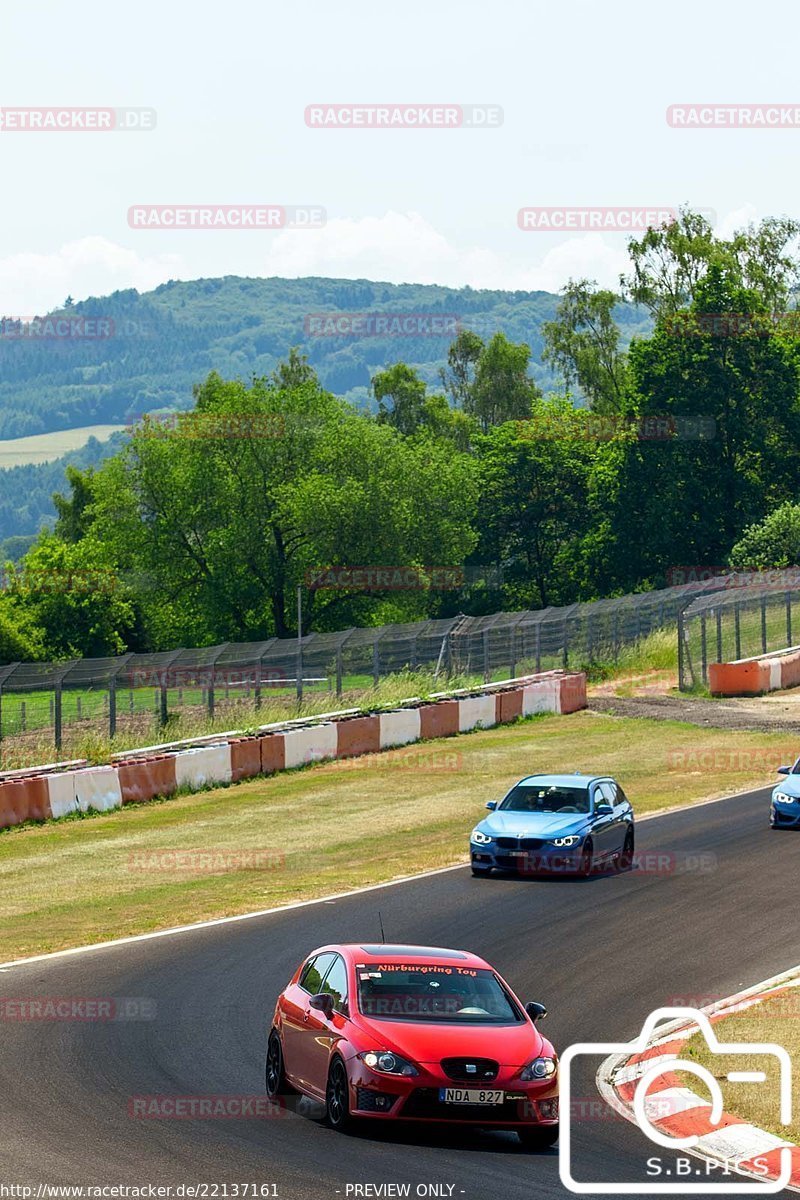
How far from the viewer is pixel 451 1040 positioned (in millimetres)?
11859

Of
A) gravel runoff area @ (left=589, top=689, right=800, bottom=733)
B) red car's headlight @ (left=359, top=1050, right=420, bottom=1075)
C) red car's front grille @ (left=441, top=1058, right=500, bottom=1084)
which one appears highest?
red car's headlight @ (left=359, top=1050, right=420, bottom=1075)

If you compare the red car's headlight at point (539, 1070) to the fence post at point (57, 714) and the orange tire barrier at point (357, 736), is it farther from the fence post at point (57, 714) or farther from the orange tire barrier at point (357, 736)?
the orange tire barrier at point (357, 736)

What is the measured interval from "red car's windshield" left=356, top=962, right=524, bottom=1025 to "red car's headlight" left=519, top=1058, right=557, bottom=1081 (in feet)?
1.98

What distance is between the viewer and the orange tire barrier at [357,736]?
3894 cm

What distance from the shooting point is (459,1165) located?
11.0 m

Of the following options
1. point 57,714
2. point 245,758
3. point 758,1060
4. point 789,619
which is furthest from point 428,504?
point 758,1060

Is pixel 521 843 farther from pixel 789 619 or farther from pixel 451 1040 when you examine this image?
pixel 789 619

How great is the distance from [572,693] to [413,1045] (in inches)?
1398

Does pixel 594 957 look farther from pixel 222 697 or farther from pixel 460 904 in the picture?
pixel 222 697

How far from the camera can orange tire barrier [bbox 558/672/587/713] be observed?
46625mm

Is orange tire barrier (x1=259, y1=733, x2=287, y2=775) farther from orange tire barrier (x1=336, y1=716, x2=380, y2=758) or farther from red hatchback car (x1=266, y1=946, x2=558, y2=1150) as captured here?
red hatchback car (x1=266, y1=946, x2=558, y2=1150)

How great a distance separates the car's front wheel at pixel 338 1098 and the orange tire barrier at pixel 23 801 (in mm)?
19260

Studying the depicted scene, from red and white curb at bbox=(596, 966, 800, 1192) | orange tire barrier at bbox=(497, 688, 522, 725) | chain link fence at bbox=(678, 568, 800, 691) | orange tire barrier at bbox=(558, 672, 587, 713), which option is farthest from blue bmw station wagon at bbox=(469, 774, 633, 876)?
chain link fence at bbox=(678, 568, 800, 691)

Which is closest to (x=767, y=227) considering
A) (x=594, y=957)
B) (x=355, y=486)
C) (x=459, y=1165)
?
(x=355, y=486)
